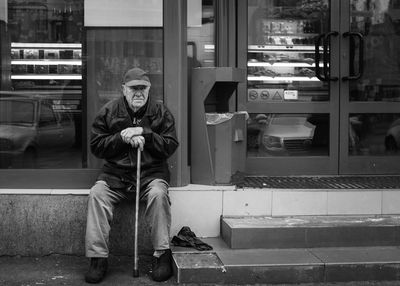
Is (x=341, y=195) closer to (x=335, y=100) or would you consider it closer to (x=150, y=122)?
(x=335, y=100)

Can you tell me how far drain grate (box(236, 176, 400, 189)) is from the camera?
5.68 m

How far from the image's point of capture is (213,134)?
5559 millimetres

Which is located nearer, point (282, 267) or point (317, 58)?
point (282, 267)

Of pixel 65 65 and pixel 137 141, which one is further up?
pixel 65 65

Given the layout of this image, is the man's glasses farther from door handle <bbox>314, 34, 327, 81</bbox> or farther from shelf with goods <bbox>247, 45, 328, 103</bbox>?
door handle <bbox>314, 34, 327, 81</bbox>

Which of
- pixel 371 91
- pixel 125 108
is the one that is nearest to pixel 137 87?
pixel 125 108

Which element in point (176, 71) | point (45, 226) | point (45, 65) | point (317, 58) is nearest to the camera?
point (45, 226)

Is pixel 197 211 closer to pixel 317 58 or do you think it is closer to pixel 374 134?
pixel 317 58

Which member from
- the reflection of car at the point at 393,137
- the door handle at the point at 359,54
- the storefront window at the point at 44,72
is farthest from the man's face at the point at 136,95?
the reflection of car at the point at 393,137

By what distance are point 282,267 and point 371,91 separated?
2600 mm

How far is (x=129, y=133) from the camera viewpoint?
15.8ft

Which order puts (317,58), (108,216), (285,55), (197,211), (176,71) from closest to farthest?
(108,216) → (197,211) → (176,71) → (317,58) → (285,55)

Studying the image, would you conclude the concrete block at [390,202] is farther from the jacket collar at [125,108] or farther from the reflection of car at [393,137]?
the jacket collar at [125,108]

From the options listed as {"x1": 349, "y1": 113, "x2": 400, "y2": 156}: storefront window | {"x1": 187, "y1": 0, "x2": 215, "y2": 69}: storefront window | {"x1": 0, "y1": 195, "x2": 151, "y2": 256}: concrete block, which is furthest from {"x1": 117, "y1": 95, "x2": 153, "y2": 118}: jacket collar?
{"x1": 349, "y1": 113, "x2": 400, "y2": 156}: storefront window
